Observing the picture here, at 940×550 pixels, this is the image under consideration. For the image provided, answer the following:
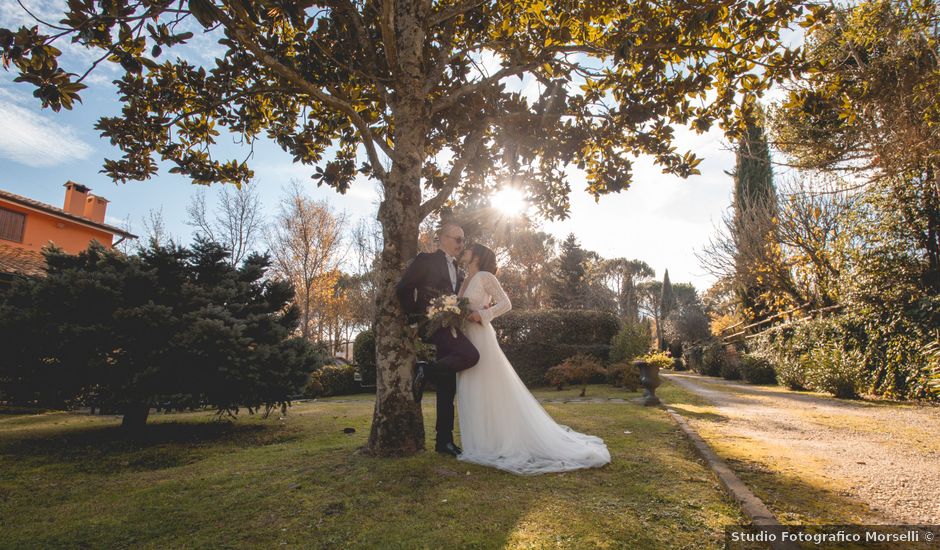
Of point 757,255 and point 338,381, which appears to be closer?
point 338,381

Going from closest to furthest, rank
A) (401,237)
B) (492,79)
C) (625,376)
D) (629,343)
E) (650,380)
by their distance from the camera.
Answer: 1. (401,237)
2. (492,79)
3. (650,380)
4. (625,376)
5. (629,343)

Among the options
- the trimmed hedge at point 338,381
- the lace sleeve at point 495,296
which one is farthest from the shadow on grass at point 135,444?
the trimmed hedge at point 338,381

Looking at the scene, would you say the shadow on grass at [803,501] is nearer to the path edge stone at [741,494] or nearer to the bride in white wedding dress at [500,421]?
the path edge stone at [741,494]

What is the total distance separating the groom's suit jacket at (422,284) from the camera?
4293 mm

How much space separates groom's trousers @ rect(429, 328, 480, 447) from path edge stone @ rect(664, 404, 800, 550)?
231 centimetres

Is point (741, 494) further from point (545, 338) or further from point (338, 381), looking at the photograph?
point (338, 381)

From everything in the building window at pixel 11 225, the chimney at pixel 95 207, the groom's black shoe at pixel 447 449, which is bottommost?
the groom's black shoe at pixel 447 449

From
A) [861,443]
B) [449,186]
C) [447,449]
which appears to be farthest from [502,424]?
[861,443]

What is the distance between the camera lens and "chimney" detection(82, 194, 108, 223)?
23.6 metres

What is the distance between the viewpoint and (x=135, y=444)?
5.55 meters

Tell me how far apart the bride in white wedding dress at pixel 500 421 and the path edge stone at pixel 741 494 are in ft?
3.02

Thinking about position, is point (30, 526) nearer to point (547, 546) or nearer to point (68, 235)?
point (547, 546)

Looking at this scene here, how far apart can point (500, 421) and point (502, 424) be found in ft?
0.11

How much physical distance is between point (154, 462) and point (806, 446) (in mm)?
7243
